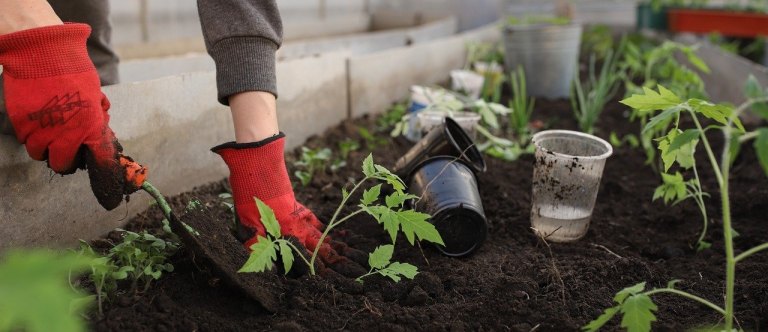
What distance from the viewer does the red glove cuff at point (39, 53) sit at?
137 centimetres

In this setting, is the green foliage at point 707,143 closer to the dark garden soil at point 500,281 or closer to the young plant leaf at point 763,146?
the young plant leaf at point 763,146

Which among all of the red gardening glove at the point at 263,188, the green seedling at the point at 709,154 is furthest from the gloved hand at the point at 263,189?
the green seedling at the point at 709,154

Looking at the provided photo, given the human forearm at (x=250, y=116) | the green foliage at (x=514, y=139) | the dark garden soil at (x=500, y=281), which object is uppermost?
the human forearm at (x=250, y=116)

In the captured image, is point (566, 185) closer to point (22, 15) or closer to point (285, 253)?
point (285, 253)

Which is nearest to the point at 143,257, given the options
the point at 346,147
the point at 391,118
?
the point at 346,147

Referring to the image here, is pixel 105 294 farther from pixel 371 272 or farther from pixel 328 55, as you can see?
pixel 328 55

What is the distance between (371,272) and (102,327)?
0.60 meters

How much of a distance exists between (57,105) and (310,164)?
110cm

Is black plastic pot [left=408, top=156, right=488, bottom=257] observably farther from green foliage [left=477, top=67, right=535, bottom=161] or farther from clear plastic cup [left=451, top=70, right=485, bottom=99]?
clear plastic cup [left=451, top=70, right=485, bottom=99]

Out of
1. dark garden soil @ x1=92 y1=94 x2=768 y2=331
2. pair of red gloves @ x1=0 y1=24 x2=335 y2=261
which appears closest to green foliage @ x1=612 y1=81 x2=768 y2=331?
dark garden soil @ x1=92 y1=94 x2=768 y2=331

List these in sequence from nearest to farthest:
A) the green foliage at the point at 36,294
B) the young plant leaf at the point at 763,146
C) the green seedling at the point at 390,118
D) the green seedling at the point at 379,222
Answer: the green foliage at the point at 36,294, the young plant leaf at the point at 763,146, the green seedling at the point at 379,222, the green seedling at the point at 390,118

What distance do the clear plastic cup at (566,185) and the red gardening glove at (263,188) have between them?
26.3 inches

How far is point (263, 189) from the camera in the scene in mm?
1656

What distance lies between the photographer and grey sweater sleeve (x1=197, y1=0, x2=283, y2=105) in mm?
1652
